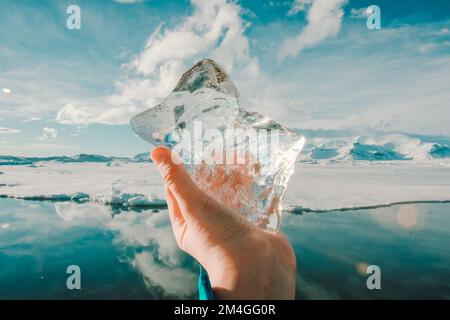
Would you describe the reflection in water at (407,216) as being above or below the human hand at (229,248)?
below

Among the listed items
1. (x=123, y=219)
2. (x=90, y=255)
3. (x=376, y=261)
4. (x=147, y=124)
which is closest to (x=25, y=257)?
(x=90, y=255)

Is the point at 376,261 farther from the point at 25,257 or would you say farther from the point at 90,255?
the point at 25,257

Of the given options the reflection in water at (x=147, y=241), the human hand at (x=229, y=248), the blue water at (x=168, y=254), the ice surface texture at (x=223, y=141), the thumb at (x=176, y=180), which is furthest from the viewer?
the reflection in water at (x=147, y=241)

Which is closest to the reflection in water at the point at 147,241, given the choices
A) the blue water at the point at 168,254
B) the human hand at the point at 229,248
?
the blue water at the point at 168,254

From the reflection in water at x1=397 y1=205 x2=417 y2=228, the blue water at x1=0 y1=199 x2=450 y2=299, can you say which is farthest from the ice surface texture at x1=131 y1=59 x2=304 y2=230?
A: the reflection in water at x1=397 y1=205 x2=417 y2=228

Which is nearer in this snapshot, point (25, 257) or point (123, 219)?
point (25, 257)

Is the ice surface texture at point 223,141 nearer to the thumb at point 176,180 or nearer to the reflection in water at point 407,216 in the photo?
the thumb at point 176,180
